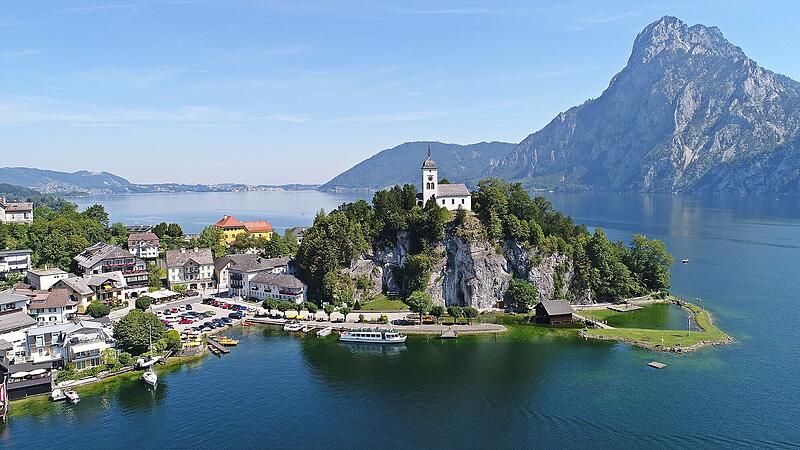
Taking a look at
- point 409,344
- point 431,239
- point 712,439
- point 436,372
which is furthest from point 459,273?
point 712,439

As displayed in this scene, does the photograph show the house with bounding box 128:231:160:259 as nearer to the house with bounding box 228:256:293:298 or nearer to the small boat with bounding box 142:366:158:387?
the house with bounding box 228:256:293:298

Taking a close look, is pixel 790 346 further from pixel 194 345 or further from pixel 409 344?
pixel 194 345

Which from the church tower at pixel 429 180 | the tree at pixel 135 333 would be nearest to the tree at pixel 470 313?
the church tower at pixel 429 180

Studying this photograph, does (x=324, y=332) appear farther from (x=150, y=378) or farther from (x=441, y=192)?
(x=441, y=192)

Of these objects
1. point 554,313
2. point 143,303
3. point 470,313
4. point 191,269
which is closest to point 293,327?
point 143,303

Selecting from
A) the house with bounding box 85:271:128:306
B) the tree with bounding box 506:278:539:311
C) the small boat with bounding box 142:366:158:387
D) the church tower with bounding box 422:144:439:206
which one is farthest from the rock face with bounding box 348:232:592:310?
the small boat with bounding box 142:366:158:387
